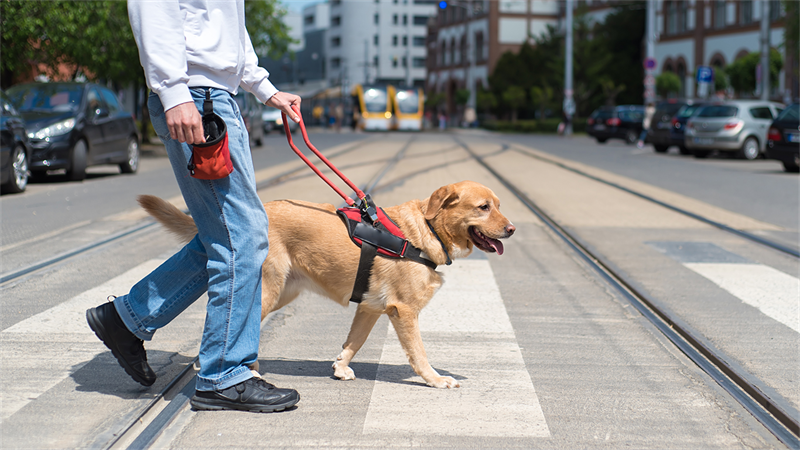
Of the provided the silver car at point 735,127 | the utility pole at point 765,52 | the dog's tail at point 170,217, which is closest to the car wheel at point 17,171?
the dog's tail at point 170,217

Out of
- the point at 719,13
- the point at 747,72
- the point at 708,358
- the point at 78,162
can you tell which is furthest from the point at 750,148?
the point at 719,13

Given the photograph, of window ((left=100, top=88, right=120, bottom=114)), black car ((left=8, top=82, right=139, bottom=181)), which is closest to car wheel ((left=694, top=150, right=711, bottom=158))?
black car ((left=8, top=82, right=139, bottom=181))

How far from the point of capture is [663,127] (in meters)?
27.0

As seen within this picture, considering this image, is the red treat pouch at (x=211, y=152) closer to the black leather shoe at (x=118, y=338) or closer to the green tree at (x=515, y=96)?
the black leather shoe at (x=118, y=338)

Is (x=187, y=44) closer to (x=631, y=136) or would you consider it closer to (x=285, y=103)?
(x=285, y=103)

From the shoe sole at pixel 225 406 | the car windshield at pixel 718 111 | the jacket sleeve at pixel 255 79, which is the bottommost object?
the shoe sole at pixel 225 406

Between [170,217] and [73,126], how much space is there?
1162 cm

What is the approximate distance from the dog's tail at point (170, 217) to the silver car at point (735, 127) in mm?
21580

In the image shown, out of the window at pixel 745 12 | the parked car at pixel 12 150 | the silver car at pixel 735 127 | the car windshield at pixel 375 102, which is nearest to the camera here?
the parked car at pixel 12 150

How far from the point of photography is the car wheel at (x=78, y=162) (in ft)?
47.5

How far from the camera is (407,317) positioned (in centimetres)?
376

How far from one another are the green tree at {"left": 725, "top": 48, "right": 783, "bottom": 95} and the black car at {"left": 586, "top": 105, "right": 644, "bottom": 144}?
5.83 metres

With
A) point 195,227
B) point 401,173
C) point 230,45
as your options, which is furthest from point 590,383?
point 401,173

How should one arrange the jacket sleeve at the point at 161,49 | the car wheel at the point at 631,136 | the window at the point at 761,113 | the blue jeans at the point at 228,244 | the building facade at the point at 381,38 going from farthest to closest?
the building facade at the point at 381,38 < the car wheel at the point at 631,136 < the window at the point at 761,113 < the blue jeans at the point at 228,244 < the jacket sleeve at the point at 161,49
